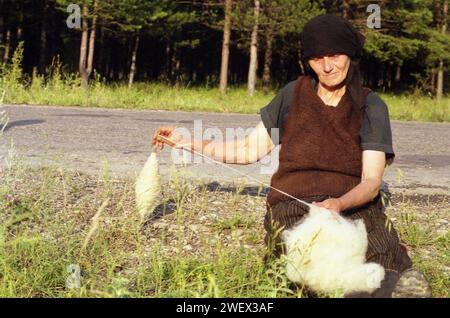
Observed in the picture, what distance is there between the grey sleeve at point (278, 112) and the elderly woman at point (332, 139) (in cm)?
2

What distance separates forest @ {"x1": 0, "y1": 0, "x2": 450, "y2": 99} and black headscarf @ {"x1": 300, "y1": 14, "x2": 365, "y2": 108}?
33.4 feet

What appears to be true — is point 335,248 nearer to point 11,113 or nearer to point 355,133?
point 355,133

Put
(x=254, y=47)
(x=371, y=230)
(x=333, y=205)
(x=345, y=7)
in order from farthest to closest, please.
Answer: (x=345, y=7)
(x=254, y=47)
(x=371, y=230)
(x=333, y=205)

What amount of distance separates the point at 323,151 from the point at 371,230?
0.42 m

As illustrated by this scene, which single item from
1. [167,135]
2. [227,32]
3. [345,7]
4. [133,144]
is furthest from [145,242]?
[345,7]

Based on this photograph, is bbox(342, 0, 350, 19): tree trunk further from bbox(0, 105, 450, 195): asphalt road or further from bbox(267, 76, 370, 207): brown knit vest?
bbox(267, 76, 370, 207): brown knit vest

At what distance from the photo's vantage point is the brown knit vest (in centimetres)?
308

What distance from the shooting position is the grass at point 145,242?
289 centimetres

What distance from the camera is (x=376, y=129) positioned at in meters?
3.06

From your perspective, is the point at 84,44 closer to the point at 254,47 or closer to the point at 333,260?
the point at 254,47

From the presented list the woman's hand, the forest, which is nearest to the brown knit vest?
the woman's hand
